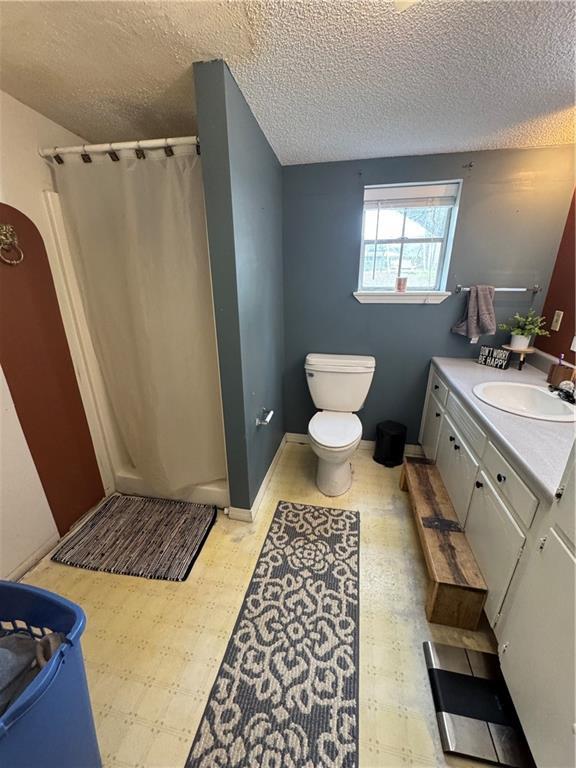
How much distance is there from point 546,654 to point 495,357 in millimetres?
1623

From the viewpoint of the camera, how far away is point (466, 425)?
5.05 ft

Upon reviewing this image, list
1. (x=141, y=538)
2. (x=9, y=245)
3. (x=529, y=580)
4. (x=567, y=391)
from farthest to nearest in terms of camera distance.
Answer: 1. (x=141, y=538)
2. (x=567, y=391)
3. (x=9, y=245)
4. (x=529, y=580)

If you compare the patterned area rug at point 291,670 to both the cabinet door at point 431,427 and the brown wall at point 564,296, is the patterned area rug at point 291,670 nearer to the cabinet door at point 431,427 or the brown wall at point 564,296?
the cabinet door at point 431,427

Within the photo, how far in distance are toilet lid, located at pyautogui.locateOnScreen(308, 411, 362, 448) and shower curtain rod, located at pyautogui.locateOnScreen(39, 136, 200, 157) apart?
1.65 metres

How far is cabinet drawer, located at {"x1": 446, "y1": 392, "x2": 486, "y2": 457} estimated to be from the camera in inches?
53.8

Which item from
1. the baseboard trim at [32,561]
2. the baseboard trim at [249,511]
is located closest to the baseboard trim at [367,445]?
the baseboard trim at [249,511]

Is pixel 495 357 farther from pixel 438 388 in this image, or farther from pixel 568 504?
pixel 568 504

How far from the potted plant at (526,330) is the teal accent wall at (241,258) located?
159 cm

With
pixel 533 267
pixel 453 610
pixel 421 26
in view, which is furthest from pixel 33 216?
pixel 533 267

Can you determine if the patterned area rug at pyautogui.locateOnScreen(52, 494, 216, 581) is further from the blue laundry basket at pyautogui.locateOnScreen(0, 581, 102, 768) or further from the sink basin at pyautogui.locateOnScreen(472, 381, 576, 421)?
the sink basin at pyautogui.locateOnScreen(472, 381, 576, 421)

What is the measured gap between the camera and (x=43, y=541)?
163 cm

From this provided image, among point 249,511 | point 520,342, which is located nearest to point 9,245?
point 249,511

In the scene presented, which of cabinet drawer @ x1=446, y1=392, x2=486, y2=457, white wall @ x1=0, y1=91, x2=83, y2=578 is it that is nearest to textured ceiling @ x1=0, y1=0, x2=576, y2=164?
white wall @ x1=0, y1=91, x2=83, y2=578

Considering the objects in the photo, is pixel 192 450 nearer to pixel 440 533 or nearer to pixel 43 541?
pixel 43 541
